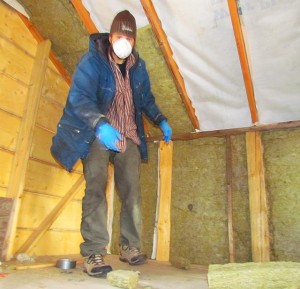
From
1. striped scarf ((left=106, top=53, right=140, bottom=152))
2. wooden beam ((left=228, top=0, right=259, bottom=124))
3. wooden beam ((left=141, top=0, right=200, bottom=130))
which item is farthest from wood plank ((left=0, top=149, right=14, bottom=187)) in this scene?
wooden beam ((left=228, top=0, right=259, bottom=124))

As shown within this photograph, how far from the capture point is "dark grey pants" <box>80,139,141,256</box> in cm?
177

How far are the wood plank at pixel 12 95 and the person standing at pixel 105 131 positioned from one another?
1.92 feet

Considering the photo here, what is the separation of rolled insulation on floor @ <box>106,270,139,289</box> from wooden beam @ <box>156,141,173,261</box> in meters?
1.30

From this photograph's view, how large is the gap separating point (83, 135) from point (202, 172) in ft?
4.03

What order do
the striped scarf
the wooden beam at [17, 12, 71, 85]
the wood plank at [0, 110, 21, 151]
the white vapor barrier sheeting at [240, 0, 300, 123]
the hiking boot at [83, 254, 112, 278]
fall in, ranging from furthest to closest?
1. the wooden beam at [17, 12, 71, 85]
2. the wood plank at [0, 110, 21, 151]
3. the striped scarf
4. the white vapor barrier sheeting at [240, 0, 300, 123]
5. the hiking boot at [83, 254, 112, 278]

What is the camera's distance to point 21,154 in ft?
7.63

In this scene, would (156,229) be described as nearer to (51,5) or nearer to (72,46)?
(72,46)

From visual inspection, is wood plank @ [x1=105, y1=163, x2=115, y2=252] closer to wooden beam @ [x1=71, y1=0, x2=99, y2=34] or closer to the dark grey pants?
the dark grey pants

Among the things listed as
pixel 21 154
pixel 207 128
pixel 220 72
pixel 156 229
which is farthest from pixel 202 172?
pixel 21 154

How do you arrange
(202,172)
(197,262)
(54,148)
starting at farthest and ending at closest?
1. (202,172)
2. (197,262)
3. (54,148)

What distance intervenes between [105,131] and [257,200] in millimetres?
1382

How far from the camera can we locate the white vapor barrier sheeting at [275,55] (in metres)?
1.95

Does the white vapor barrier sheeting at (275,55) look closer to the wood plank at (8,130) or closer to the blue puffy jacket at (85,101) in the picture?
the blue puffy jacket at (85,101)

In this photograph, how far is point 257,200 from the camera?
2396 mm
